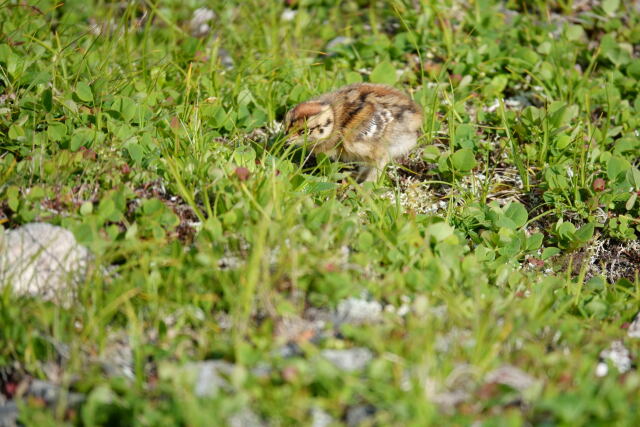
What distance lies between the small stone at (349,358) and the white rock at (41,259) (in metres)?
1.14

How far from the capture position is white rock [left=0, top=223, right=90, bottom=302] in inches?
126

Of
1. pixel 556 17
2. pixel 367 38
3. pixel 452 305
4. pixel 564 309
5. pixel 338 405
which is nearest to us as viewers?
pixel 338 405

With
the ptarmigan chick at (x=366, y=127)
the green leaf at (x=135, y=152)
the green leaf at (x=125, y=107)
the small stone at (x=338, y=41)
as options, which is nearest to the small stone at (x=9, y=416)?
the green leaf at (x=135, y=152)

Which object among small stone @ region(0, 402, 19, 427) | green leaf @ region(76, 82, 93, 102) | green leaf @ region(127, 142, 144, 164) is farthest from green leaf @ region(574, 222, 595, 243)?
small stone @ region(0, 402, 19, 427)

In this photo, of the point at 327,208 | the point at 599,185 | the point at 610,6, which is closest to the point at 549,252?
the point at 599,185

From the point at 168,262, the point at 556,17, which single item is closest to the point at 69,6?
the point at 168,262

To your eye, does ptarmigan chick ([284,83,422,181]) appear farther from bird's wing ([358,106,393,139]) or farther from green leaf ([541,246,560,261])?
green leaf ([541,246,560,261])

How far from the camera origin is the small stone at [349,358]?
2.77 meters

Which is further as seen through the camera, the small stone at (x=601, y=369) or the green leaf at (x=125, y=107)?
the green leaf at (x=125, y=107)

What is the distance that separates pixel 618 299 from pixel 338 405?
1669 mm

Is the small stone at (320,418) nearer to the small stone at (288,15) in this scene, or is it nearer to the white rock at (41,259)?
the white rock at (41,259)

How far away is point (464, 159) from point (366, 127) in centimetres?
61

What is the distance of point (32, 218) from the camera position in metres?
3.47

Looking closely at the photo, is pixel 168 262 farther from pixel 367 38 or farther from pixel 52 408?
pixel 367 38
